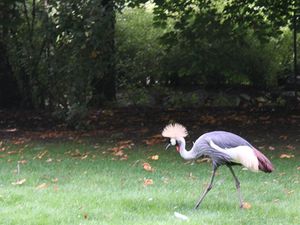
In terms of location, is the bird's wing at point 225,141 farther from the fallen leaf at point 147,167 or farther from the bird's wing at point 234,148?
the fallen leaf at point 147,167

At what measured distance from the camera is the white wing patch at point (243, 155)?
219 inches

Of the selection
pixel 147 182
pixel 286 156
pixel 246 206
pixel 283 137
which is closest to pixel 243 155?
pixel 246 206

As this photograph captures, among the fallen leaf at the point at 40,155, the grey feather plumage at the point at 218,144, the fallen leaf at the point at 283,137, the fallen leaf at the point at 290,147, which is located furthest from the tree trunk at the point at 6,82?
the grey feather plumage at the point at 218,144

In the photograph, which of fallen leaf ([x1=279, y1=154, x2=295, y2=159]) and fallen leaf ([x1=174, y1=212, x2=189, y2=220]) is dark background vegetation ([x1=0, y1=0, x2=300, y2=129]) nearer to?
fallen leaf ([x1=279, y1=154, x2=295, y2=159])

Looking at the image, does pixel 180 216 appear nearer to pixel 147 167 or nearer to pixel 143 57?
pixel 147 167

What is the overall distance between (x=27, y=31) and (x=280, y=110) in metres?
5.75

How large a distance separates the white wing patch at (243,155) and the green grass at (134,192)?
471mm

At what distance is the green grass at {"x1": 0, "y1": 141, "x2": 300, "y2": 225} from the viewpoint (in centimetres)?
560

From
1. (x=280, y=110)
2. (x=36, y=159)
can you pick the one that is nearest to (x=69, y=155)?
(x=36, y=159)

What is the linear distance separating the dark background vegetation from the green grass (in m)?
2.17

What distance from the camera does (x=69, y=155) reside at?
9.22m

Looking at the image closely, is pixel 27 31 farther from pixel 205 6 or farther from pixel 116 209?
pixel 116 209

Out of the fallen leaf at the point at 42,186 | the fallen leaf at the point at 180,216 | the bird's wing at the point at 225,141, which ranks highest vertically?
the bird's wing at the point at 225,141

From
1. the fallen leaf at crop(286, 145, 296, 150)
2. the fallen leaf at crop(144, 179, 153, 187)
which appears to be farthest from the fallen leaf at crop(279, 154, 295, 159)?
the fallen leaf at crop(144, 179, 153, 187)
